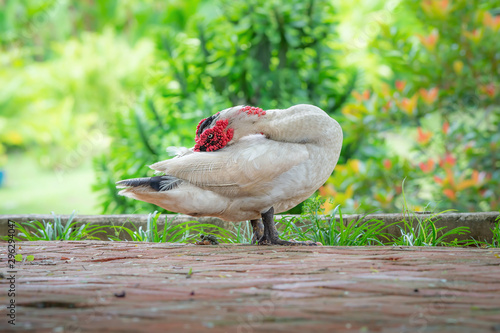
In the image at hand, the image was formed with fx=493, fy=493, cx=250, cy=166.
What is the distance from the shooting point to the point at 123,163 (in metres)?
5.55

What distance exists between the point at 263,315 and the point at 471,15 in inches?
189

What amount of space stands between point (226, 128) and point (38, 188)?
32.6ft

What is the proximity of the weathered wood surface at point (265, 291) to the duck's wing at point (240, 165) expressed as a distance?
1.46 feet

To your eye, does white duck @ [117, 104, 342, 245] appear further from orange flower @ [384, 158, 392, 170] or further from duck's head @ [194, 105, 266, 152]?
orange flower @ [384, 158, 392, 170]

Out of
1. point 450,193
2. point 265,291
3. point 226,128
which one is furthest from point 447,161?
point 265,291

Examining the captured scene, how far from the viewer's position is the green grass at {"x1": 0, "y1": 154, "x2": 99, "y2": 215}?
33.7 feet

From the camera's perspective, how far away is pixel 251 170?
2883mm

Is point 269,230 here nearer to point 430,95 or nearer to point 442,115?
point 430,95

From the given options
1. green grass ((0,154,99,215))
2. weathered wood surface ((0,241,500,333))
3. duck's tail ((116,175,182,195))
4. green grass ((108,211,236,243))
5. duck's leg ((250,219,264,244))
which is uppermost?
duck's tail ((116,175,182,195))

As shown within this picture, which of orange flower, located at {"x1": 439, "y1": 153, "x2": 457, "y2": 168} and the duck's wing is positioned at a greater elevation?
the duck's wing

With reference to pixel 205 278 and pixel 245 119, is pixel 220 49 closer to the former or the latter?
pixel 245 119

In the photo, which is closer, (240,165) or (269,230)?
(240,165)

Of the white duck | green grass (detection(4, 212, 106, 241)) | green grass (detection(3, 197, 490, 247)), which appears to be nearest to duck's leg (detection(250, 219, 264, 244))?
the white duck

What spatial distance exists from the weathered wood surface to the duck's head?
75cm
